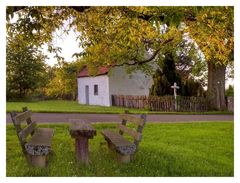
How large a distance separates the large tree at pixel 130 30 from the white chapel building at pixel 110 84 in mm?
329

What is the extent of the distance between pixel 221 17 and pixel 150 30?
2.28 m

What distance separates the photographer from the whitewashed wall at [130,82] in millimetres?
12401

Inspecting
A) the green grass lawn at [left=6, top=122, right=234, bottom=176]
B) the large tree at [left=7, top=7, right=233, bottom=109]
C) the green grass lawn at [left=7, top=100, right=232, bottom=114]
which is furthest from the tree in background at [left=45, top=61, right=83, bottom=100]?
the green grass lawn at [left=6, top=122, right=234, bottom=176]

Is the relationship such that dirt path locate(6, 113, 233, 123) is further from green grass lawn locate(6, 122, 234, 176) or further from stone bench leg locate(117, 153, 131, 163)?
stone bench leg locate(117, 153, 131, 163)

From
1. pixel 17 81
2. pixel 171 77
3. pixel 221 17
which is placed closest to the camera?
pixel 221 17

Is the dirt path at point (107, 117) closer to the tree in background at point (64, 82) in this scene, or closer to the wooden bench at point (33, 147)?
the tree in background at point (64, 82)

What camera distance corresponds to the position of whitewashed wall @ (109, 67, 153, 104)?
1240 cm

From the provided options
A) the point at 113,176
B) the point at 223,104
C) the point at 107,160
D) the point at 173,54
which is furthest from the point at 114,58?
the point at 113,176

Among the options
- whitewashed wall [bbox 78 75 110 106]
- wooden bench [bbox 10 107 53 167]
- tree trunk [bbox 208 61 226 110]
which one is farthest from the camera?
whitewashed wall [bbox 78 75 110 106]

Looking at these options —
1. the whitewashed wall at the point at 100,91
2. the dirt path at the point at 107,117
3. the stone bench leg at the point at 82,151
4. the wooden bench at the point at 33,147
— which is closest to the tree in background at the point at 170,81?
the dirt path at the point at 107,117

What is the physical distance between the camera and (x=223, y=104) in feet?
44.3

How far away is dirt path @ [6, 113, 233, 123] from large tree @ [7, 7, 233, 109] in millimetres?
1240
